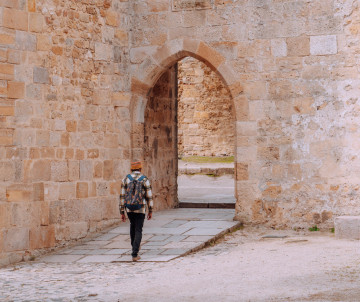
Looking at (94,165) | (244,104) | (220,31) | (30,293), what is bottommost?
(30,293)

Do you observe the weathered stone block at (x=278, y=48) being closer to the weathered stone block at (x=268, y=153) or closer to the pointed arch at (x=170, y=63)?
the pointed arch at (x=170, y=63)

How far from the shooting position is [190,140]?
17234 millimetres

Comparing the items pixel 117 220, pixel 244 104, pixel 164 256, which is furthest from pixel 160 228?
pixel 244 104

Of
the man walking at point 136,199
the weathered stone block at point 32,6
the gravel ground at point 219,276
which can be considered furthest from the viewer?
the weathered stone block at point 32,6

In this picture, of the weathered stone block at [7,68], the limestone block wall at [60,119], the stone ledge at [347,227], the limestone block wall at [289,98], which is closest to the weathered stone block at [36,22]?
the limestone block wall at [60,119]

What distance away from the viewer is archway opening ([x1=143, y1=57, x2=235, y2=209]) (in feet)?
33.8

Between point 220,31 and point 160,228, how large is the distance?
2891 mm

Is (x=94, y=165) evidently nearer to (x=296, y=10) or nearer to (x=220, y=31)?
(x=220, y=31)

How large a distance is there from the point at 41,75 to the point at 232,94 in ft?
8.73

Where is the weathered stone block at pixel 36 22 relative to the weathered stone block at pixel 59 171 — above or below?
above

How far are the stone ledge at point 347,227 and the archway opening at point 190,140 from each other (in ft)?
8.75

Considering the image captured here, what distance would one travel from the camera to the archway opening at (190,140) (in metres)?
10.3

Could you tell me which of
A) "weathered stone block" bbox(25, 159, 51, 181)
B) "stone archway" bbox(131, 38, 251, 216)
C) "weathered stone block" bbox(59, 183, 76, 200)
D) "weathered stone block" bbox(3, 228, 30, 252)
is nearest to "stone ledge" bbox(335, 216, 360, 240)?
"stone archway" bbox(131, 38, 251, 216)

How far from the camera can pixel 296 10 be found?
8719 mm
